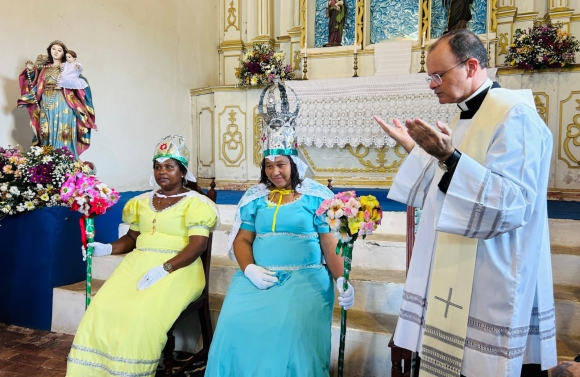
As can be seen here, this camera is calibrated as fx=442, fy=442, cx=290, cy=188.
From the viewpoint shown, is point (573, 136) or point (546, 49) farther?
point (573, 136)

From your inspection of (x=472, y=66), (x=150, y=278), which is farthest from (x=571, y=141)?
(x=150, y=278)

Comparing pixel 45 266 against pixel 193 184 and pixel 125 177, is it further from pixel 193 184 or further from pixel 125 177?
pixel 125 177

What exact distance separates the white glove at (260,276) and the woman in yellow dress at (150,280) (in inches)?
18.7

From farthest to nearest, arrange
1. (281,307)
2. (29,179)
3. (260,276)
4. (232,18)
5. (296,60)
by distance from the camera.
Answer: (232,18) < (296,60) < (29,179) < (260,276) < (281,307)

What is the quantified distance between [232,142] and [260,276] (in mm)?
4906

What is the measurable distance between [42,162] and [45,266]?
2.77 feet

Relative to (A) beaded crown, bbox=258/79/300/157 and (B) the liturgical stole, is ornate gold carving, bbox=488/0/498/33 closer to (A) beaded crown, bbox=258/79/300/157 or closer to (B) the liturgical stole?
(A) beaded crown, bbox=258/79/300/157

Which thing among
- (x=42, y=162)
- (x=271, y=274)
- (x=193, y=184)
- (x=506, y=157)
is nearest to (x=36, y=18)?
(x=42, y=162)

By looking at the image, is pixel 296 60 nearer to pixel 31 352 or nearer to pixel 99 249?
pixel 99 249

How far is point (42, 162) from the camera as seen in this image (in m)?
3.62

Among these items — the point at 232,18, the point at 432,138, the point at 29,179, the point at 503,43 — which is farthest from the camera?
the point at 232,18

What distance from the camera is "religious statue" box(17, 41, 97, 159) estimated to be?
4.06 metres

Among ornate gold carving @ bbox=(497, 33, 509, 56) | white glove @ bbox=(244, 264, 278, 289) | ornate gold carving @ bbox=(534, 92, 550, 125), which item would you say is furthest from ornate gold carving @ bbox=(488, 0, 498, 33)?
white glove @ bbox=(244, 264, 278, 289)

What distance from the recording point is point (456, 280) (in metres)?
1.65
